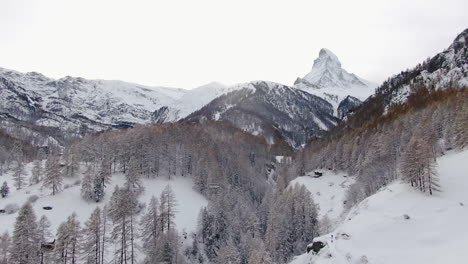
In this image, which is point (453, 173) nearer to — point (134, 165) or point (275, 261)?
point (275, 261)

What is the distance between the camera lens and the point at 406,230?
2114 inches

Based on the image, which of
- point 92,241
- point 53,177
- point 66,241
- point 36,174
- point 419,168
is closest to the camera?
point 66,241

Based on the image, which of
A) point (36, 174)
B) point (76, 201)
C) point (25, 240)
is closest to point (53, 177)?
point (76, 201)

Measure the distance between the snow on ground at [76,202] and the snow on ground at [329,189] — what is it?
127ft

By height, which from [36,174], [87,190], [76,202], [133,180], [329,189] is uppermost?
[36,174]

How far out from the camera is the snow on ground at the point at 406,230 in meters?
45.6

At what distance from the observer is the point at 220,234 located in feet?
280

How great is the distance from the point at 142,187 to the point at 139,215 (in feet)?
49.3

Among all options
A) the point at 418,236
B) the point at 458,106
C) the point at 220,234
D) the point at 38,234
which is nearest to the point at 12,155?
the point at 38,234

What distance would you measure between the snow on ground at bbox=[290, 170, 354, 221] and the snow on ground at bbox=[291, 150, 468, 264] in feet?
97.1

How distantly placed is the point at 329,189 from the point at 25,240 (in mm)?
95532

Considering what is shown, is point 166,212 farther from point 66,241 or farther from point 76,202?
point 76,202

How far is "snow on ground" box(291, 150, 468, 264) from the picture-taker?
4556 centimetres

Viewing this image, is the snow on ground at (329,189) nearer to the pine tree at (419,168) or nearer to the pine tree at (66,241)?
the pine tree at (419,168)
